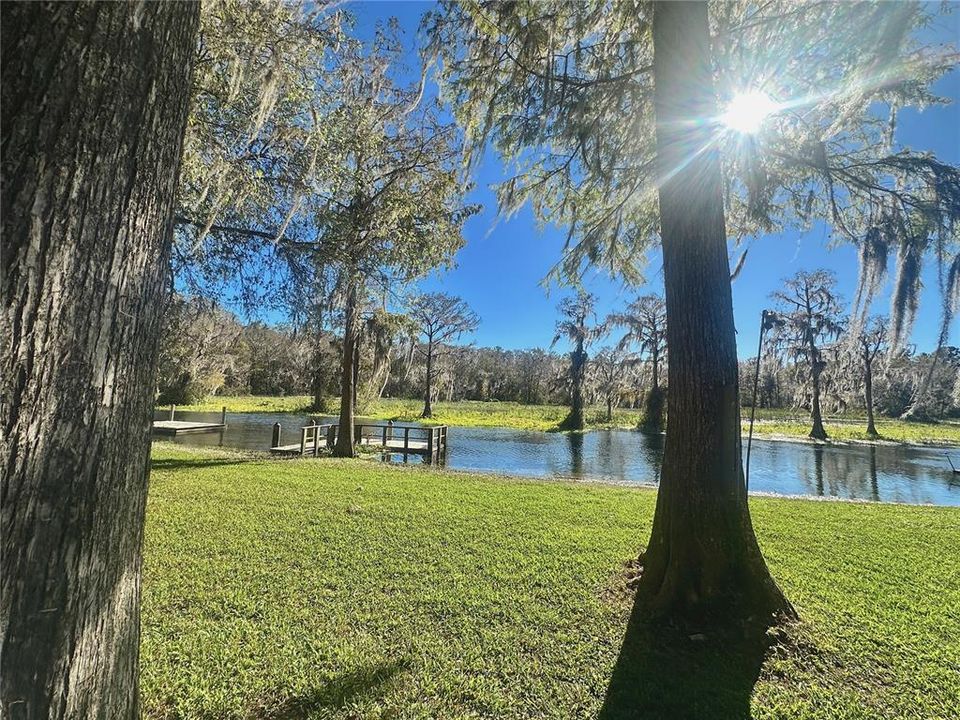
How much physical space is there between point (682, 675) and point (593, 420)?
81.4 ft

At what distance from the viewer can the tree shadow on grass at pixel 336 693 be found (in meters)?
1.87

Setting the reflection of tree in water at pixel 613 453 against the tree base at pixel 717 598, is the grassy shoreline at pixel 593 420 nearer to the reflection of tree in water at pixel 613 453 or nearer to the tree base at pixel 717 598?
the reflection of tree in water at pixel 613 453

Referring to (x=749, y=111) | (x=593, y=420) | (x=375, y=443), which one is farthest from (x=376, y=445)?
(x=593, y=420)

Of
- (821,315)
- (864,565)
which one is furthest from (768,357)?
(864,565)

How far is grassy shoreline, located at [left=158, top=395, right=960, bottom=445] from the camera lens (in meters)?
22.0

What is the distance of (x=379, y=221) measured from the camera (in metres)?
7.80

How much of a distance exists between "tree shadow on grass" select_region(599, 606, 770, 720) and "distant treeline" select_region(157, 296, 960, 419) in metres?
6.16

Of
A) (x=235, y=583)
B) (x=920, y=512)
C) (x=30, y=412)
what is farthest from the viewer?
(x=920, y=512)

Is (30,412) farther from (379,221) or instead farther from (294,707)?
(379,221)

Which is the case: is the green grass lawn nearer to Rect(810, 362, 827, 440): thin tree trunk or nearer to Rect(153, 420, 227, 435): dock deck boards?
Rect(153, 420, 227, 435): dock deck boards

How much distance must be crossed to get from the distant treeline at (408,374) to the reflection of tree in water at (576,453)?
581 cm

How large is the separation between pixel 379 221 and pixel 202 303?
121 inches

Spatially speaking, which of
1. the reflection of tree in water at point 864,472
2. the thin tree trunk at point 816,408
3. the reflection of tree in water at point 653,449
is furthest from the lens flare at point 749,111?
the thin tree trunk at point 816,408

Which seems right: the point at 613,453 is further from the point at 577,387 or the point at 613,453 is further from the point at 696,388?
the point at 696,388
